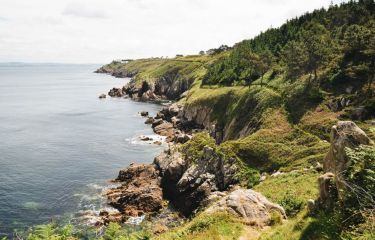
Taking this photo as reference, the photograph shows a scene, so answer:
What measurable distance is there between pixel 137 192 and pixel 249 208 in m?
34.1

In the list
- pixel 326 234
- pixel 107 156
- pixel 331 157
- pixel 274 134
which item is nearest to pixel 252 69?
pixel 274 134

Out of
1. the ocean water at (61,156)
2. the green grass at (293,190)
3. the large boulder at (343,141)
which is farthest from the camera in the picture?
the ocean water at (61,156)

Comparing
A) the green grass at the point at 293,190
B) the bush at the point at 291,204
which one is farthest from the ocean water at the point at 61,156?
the bush at the point at 291,204

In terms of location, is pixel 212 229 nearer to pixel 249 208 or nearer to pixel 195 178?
pixel 249 208

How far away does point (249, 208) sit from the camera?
2816cm

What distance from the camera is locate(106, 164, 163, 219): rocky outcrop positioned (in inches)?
2213

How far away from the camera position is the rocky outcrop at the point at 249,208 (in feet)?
90.0

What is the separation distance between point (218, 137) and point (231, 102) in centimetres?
1241

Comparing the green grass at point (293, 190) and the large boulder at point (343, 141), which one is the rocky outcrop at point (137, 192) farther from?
the large boulder at point (343, 141)

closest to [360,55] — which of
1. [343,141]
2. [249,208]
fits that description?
[343,141]

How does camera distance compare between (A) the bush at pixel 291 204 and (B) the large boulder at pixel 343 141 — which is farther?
(A) the bush at pixel 291 204

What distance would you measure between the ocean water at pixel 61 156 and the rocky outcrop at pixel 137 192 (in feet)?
10.9

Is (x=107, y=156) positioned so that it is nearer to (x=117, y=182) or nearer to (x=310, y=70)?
(x=117, y=182)

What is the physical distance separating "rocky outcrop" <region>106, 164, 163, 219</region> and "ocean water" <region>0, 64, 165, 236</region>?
332 centimetres
